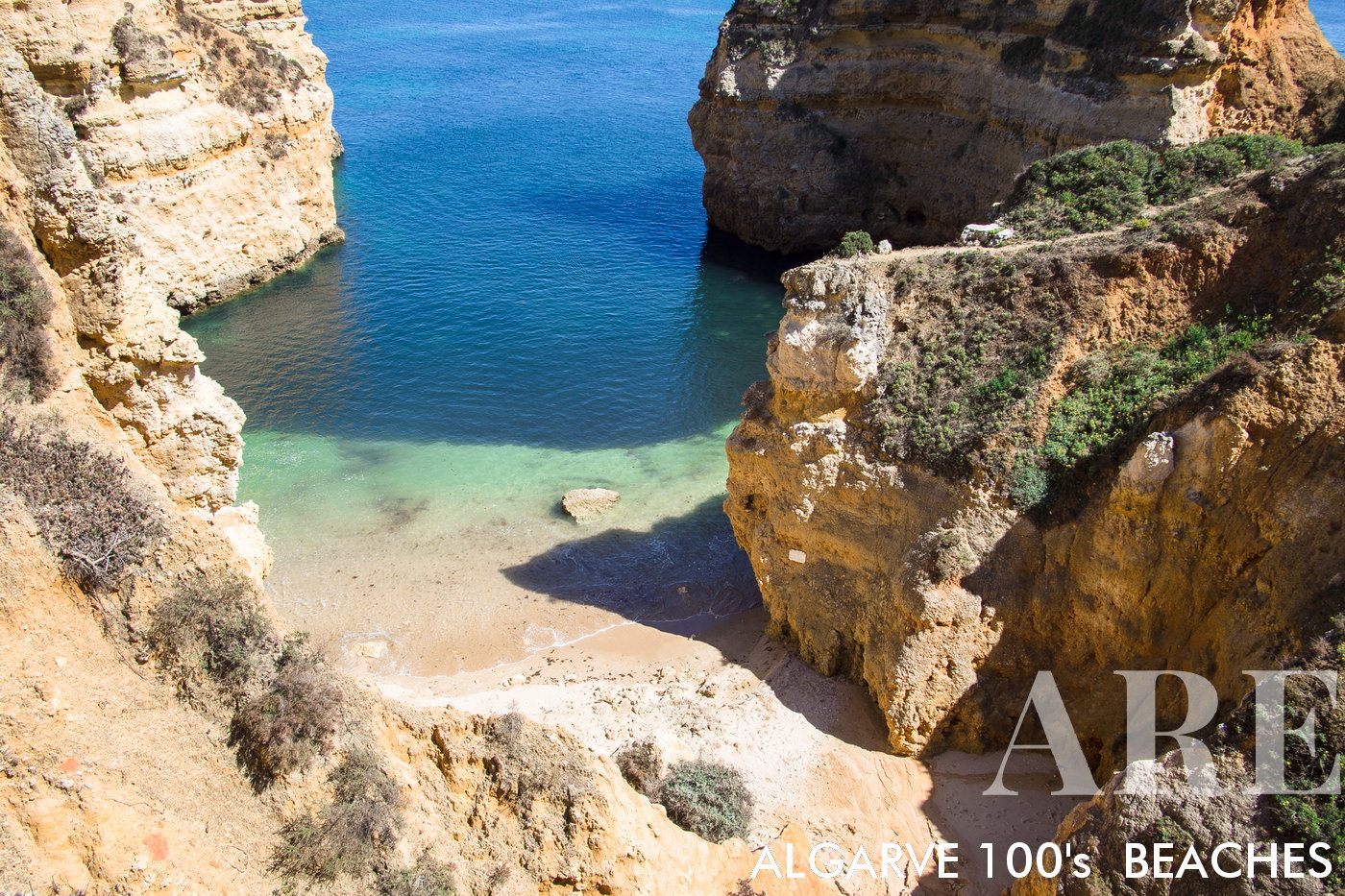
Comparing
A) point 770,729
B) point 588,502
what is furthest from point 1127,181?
point 588,502

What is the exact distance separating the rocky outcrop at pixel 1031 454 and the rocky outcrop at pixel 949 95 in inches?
715

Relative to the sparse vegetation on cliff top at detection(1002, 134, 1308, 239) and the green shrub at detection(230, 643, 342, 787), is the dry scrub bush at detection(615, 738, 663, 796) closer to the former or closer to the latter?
the green shrub at detection(230, 643, 342, 787)

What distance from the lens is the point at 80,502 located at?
38.9ft

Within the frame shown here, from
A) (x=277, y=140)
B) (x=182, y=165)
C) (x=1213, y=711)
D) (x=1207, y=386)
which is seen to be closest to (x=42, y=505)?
(x=1213, y=711)

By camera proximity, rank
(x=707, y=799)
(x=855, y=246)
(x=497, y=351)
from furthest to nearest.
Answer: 1. (x=497, y=351)
2. (x=855, y=246)
3. (x=707, y=799)

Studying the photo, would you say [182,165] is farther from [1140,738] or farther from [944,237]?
[1140,738]

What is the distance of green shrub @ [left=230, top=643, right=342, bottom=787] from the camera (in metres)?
11.3

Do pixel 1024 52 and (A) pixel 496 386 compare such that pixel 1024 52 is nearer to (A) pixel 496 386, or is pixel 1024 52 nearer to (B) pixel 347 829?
(A) pixel 496 386

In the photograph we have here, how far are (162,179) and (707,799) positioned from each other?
3742 cm

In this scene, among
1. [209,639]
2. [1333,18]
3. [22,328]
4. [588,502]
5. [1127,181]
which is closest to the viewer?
[209,639]

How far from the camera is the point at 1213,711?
13.8m

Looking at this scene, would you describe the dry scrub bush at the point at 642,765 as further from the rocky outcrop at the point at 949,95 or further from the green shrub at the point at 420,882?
the rocky outcrop at the point at 949,95

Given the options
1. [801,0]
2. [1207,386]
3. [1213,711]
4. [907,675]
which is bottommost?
[907,675]

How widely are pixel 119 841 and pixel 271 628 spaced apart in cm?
343
